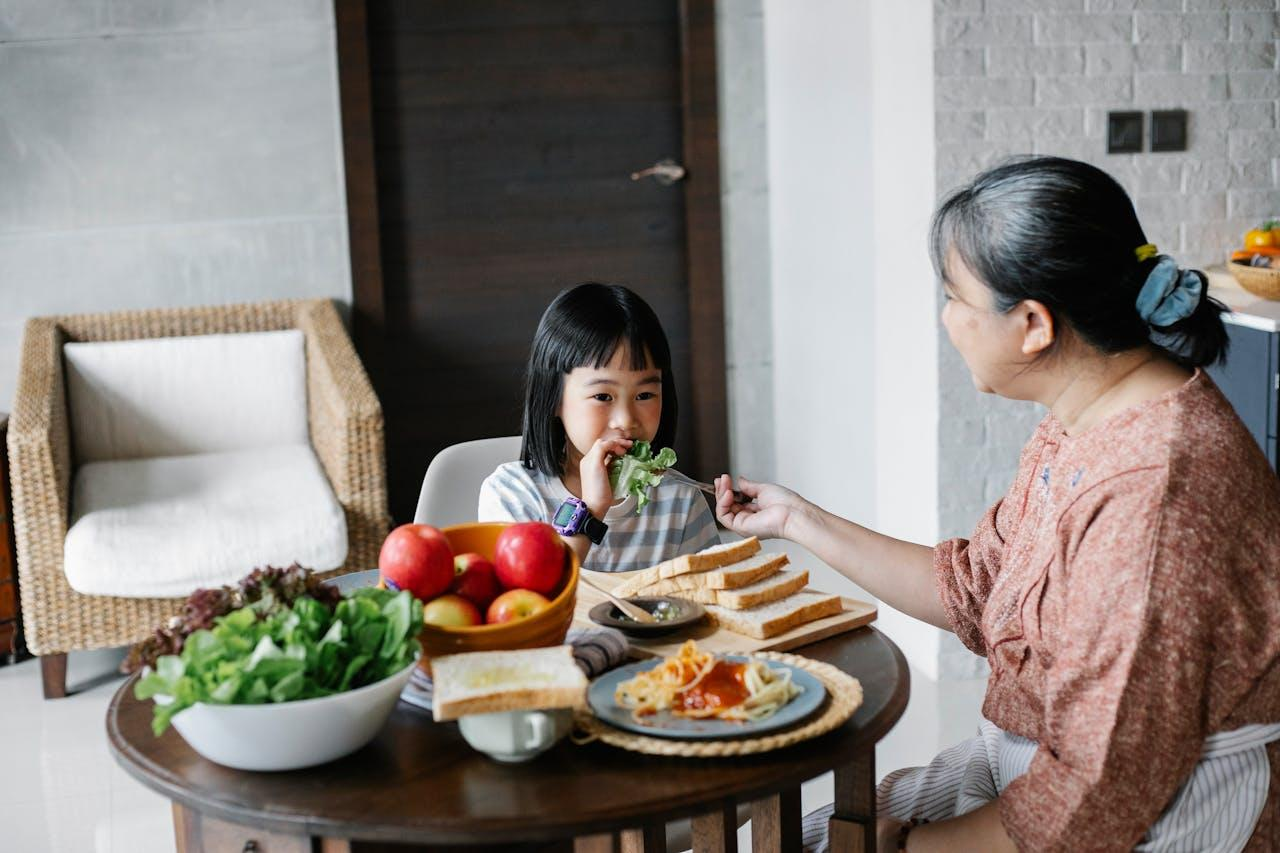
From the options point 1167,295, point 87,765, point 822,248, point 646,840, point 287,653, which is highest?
point 1167,295

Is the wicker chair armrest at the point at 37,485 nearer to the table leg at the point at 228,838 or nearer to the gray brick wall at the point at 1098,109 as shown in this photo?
the table leg at the point at 228,838

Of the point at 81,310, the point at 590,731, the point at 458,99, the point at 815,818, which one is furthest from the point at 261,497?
the point at 590,731

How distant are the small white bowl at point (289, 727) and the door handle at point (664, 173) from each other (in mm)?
3458

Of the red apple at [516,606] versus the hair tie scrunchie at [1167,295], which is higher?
the hair tie scrunchie at [1167,295]

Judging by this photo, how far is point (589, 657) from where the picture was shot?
4.82ft

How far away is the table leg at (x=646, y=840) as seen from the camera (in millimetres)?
1523

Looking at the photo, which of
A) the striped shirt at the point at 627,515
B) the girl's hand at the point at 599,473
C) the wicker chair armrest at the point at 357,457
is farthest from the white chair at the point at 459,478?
the wicker chair armrest at the point at 357,457

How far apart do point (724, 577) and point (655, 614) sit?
0.09 meters

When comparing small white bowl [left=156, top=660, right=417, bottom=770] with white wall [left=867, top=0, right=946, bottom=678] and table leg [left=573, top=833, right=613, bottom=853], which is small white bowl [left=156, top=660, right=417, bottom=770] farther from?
white wall [left=867, top=0, right=946, bottom=678]

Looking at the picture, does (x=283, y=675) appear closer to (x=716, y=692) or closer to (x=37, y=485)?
(x=716, y=692)

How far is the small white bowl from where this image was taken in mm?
1209

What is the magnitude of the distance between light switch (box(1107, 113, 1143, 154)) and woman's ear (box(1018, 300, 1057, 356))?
2004 millimetres

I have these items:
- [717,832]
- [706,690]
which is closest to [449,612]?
[706,690]

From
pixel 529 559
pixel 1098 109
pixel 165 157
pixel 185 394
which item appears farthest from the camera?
pixel 165 157
